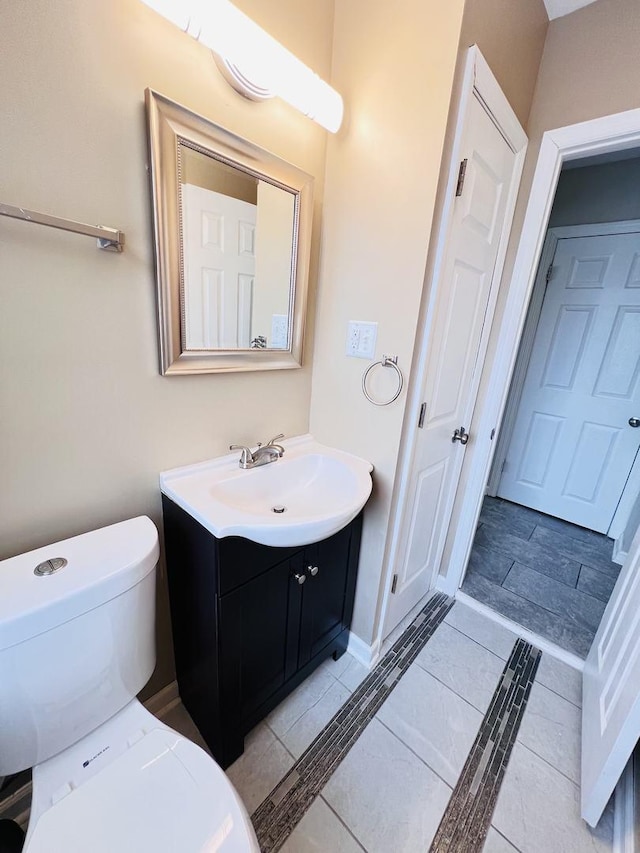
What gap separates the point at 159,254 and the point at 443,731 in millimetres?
1795

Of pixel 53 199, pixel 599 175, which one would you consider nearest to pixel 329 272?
pixel 53 199

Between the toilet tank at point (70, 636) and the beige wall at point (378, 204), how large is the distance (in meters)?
0.79

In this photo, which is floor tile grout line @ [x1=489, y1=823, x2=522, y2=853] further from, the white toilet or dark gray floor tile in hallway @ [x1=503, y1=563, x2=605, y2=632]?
dark gray floor tile in hallway @ [x1=503, y1=563, x2=605, y2=632]

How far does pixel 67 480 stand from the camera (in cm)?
88

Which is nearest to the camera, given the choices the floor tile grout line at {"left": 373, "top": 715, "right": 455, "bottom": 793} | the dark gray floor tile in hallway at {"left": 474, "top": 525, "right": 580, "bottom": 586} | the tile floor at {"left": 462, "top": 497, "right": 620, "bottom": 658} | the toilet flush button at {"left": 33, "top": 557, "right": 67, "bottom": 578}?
the toilet flush button at {"left": 33, "top": 557, "right": 67, "bottom": 578}

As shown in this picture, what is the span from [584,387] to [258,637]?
2.69m

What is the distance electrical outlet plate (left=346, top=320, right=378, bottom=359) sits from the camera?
1214 millimetres

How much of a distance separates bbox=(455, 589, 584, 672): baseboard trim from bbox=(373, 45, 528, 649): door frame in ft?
2.04

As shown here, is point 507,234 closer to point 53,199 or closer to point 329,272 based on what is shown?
point 329,272

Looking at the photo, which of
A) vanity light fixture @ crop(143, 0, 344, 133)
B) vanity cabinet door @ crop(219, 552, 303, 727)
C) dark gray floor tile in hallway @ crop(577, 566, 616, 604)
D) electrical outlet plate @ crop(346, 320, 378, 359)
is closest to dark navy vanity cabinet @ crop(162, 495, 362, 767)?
vanity cabinet door @ crop(219, 552, 303, 727)

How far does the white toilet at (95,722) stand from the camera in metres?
0.64

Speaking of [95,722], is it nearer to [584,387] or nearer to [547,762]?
[547,762]

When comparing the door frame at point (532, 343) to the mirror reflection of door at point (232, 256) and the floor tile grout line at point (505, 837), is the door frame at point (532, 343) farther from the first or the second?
the floor tile grout line at point (505, 837)

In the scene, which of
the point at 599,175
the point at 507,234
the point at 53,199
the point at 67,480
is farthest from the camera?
the point at 599,175
